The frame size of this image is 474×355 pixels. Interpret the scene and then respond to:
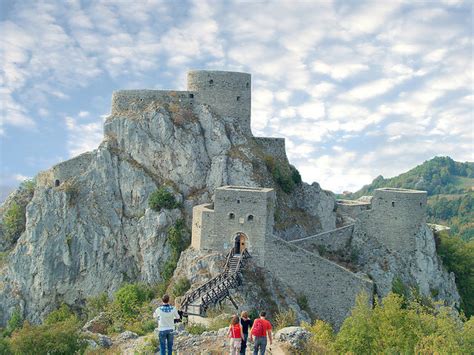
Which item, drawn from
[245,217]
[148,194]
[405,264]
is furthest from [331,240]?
[148,194]

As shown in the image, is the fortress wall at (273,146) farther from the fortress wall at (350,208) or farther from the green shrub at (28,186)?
the green shrub at (28,186)

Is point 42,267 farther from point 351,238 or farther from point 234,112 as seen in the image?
point 351,238

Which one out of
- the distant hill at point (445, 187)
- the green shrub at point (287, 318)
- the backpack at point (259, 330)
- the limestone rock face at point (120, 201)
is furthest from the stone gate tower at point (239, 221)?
the distant hill at point (445, 187)

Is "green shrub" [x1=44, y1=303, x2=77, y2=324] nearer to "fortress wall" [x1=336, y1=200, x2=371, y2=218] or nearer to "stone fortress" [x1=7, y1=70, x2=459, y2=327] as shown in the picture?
"stone fortress" [x1=7, y1=70, x2=459, y2=327]

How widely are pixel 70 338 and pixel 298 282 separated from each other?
58.8ft

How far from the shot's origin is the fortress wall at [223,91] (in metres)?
47.5

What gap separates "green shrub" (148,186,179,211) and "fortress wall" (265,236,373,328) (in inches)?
520

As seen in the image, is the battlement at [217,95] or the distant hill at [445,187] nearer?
the battlement at [217,95]

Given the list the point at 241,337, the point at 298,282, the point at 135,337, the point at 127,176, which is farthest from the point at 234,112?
the point at 241,337

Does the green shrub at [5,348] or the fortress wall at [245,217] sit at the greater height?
the fortress wall at [245,217]

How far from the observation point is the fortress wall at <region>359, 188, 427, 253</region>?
1522 inches

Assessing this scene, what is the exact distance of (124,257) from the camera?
154 feet

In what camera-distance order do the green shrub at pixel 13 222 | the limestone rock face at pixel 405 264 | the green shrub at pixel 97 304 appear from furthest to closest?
the green shrub at pixel 13 222 → the green shrub at pixel 97 304 → the limestone rock face at pixel 405 264

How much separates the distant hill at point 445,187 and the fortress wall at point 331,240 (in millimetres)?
79669
